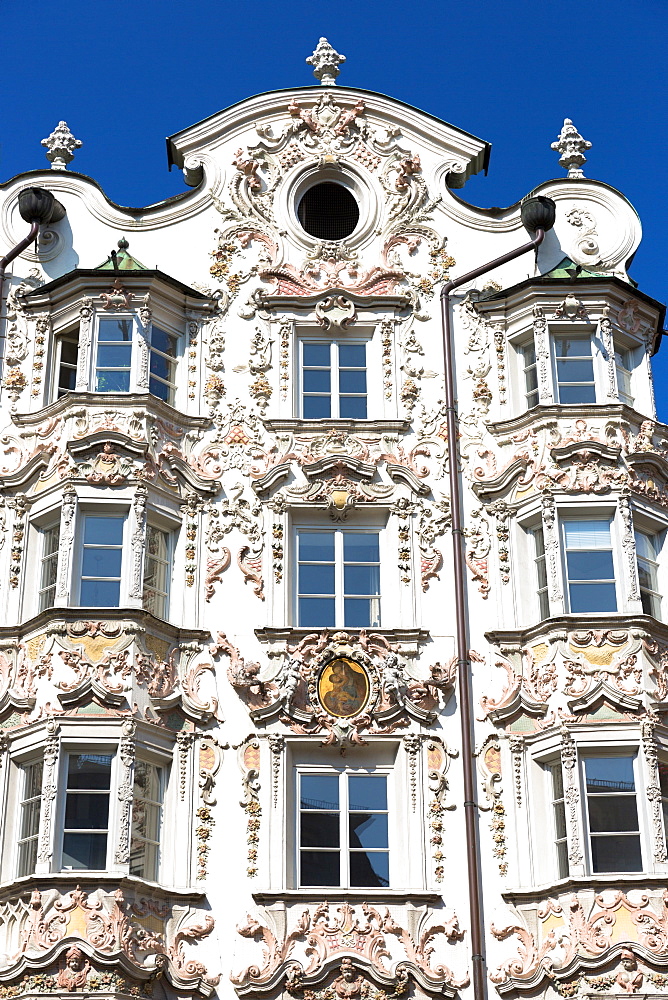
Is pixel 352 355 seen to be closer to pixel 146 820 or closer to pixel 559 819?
pixel 559 819

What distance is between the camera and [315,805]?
88.4 ft

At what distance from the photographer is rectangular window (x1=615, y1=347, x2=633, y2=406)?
30.3 metres

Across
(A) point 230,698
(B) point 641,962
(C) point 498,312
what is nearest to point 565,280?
(C) point 498,312

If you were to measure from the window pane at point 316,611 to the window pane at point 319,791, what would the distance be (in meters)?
2.79

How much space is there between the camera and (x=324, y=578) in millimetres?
28781

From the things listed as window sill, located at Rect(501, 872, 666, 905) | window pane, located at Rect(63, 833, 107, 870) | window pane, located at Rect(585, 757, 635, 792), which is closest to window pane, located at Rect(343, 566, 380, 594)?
window pane, located at Rect(585, 757, 635, 792)

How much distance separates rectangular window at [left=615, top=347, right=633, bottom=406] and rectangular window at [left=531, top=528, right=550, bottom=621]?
3.37 m

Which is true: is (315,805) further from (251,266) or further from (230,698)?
(251,266)

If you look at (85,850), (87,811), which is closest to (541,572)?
(87,811)

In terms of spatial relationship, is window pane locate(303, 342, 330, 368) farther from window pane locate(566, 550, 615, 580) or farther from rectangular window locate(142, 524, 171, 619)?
A: window pane locate(566, 550, 615, 580)

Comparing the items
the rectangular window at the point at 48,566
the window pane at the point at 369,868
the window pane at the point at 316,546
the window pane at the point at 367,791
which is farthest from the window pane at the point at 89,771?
the window pane at the point at 316,546

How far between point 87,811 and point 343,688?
15.9 ft

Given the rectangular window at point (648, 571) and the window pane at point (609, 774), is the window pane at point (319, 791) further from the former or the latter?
the rectangular window at point (648, 571)

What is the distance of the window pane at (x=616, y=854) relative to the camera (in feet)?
84.5
